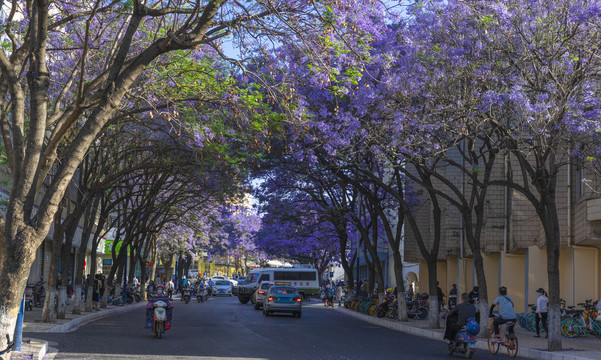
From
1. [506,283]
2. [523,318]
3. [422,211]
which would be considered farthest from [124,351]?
[422,211]

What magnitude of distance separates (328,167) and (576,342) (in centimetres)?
1004

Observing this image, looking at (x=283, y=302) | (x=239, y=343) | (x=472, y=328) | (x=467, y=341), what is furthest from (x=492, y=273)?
(x=239, y=343)

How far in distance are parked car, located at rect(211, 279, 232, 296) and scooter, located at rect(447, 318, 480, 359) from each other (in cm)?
5409

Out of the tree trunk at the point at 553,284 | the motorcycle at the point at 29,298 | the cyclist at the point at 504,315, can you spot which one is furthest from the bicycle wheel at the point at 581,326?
the motorcycle at the point at 29,298

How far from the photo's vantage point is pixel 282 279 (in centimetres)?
5353

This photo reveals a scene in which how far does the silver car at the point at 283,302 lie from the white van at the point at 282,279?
57.1 ft

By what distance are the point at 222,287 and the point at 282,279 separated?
18270 mm

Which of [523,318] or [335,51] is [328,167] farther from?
[335,51]

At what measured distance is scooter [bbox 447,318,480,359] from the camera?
1670 centimetres

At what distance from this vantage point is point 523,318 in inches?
1064

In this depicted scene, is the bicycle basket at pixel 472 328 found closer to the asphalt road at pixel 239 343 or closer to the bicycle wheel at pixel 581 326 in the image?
the asphalt road at pixel 239 343

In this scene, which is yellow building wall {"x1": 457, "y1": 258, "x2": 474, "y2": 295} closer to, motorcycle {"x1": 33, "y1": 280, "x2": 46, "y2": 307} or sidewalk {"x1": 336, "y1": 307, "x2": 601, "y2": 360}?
sidewalk {"x1": 336, "y1": 307, "x2": 601, "y2": 360}

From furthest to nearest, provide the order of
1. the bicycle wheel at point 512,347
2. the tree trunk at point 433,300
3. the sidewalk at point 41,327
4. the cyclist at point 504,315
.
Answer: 1. the tree trunk at point 433,300
2. the cyclist at point 504,315
3. the bicycle wheel at point 512,347
4. the sidewalk at point 41,327

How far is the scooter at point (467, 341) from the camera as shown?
1670cm
